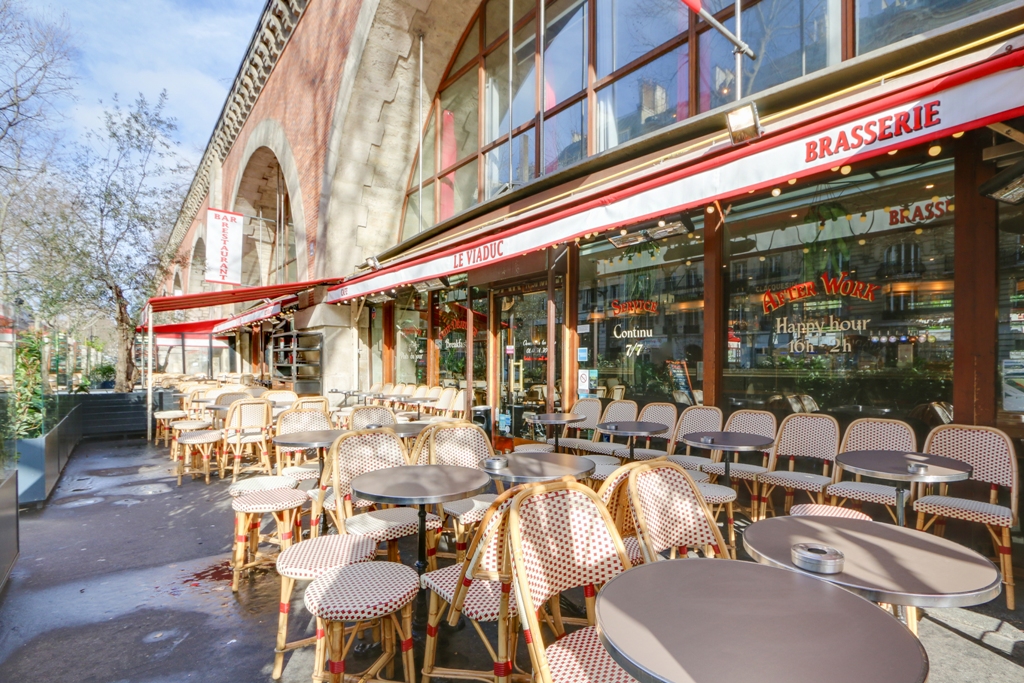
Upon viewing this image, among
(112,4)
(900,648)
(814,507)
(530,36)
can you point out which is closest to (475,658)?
(900,648)

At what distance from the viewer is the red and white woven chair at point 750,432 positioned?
4078 millimetres

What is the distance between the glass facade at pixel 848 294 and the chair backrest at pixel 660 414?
1.78 ft

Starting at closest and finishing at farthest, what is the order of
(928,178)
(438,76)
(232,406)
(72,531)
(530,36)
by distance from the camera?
1. (928,178)
2. (72,531)
3. (232,406)
4. (530,36)
5. (438,76)

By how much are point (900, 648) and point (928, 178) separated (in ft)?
13.0

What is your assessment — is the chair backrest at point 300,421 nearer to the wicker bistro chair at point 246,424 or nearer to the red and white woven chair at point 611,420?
the wicker bistro chair at point 246,424

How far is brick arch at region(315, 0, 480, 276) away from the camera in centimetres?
873

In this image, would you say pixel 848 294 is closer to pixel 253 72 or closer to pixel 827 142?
pixel 827 142

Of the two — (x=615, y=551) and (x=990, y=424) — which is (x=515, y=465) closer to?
(x=615, y=551)

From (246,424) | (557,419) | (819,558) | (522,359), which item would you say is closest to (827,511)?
(819,558)

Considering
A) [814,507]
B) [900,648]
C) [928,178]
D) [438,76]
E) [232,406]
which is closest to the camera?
[900,648]

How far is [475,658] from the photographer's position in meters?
2.50

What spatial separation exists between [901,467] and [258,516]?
4.02 metres

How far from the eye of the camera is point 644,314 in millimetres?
5711

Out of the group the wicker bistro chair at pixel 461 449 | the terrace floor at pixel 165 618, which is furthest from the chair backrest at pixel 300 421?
the wicker bistro chair at pixel 461 449
